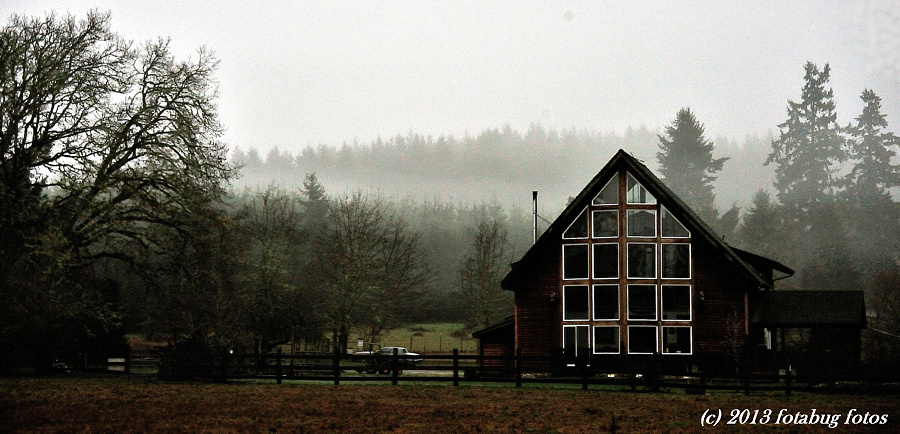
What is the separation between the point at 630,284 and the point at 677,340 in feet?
10.2

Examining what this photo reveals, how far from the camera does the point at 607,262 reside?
39.0m

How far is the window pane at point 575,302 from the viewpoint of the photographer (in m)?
39.0

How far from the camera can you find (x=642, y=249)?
3881cm

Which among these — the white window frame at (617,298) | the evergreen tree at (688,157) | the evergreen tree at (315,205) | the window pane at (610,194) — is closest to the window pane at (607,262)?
the white window frame at (617,298)

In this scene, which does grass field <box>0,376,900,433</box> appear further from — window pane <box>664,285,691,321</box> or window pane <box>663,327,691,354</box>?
window pane <box>664,285,691,321</box>

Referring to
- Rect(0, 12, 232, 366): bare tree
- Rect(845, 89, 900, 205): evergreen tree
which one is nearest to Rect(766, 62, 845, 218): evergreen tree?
Rect(845, 89, 900, 205): evergreen tree

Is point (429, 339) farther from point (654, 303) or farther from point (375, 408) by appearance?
point (375, 408)

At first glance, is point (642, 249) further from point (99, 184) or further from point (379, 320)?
point (379, 320)

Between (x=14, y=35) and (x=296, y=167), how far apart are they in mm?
132043

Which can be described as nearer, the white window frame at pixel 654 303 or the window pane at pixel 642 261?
the white window frame at pixel 654 303

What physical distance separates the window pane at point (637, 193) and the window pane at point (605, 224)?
0.99 meters

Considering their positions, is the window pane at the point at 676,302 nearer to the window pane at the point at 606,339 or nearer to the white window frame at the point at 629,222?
the window pane at the point at 606,339

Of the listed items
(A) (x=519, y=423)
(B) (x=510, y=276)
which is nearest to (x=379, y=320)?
(B) (x=510, y=276)

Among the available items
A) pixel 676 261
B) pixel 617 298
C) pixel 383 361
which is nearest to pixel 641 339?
pixel 617 298
